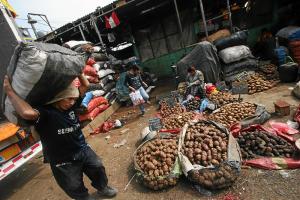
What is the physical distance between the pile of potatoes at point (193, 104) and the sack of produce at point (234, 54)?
219 cm

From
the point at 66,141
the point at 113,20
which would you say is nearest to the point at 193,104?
the point at 66,141

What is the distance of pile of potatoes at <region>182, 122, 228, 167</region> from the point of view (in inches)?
129

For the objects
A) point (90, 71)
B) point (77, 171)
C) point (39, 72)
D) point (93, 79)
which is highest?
point (39, 72)

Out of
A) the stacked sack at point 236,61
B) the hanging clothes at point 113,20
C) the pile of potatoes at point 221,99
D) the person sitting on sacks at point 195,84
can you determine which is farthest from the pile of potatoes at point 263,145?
the hanging clothes at point 113,20

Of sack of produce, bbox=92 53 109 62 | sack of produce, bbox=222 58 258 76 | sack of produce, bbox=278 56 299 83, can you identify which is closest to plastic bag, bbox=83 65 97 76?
sack of produce, bbox=92 53 109 62

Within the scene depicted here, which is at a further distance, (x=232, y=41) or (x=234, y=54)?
(x=232, y=41)

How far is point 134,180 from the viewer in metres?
3.89

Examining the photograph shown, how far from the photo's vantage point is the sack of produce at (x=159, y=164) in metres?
3.36

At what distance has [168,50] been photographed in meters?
12.3

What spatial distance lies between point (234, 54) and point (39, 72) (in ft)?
22.7

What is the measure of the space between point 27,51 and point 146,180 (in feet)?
8.35

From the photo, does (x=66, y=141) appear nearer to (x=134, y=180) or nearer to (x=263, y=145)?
(x=134, y=180)

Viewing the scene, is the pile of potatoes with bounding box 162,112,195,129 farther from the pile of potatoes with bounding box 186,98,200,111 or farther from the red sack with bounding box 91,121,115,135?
the red sack with bounding box 91,121,115,135

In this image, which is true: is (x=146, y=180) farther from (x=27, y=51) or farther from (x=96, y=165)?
(x=27, y=51)
